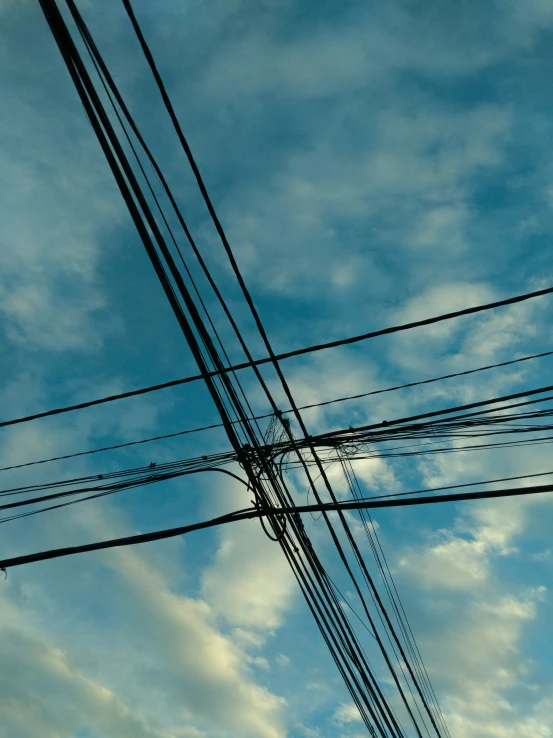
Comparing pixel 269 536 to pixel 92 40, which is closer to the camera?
pixel 92 40

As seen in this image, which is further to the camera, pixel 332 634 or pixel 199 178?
pixel 332 634

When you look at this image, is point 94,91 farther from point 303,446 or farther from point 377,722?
point 377,722

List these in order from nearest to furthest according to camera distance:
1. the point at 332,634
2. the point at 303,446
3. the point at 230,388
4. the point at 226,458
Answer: the point at 230,388
the point at 332,634
the point at 303,446
the point at 226,458

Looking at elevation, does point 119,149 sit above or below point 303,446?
below

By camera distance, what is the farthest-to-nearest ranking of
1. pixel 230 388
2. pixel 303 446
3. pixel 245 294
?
pixel 303 446 < pixel 230 388 < pixel 245 294

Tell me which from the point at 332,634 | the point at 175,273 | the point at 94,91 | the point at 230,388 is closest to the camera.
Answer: the point at 94,91

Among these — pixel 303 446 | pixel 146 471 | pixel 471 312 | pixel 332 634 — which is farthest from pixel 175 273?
pixel 332 634

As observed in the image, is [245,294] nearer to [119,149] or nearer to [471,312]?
[119,149]

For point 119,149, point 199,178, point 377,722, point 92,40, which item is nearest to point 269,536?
point 377,722

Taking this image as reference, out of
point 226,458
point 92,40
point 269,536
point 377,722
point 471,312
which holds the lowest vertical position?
point 377,722
